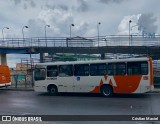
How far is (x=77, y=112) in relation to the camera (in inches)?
526

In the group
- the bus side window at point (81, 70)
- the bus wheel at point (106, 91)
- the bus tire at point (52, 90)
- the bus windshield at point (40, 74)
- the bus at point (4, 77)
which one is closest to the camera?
the bus wheel at point (106, 91)

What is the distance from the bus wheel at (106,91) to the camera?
66.8 ft

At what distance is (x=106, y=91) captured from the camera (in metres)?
20.5

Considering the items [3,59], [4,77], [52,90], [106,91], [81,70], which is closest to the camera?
[106,91]

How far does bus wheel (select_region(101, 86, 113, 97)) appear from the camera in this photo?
66.8 ft

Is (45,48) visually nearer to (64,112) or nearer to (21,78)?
(21,78)

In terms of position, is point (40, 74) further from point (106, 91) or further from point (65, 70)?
point (106, 91)

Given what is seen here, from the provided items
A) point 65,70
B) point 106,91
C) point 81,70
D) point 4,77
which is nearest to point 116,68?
point 106,91

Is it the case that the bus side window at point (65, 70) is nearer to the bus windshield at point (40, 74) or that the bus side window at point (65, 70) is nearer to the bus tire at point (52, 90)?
the bus tire at point (52, 90)

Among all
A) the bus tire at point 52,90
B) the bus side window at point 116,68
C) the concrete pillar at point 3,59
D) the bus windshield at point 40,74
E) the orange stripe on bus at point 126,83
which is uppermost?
the concrete pillar at point 3,59

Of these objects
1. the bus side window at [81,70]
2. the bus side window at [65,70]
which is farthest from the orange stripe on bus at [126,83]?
the bus side window at [65,70]

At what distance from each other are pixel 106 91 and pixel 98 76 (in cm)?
128

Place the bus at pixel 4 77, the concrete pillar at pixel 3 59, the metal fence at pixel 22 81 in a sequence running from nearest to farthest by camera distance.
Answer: the bus at pixel 4 77 < the metal fence at pixel 22 81 < the concrete pillar at pixel 3 59

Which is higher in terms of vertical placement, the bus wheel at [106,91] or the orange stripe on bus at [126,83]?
the orange stripe on bus at [126,83]
